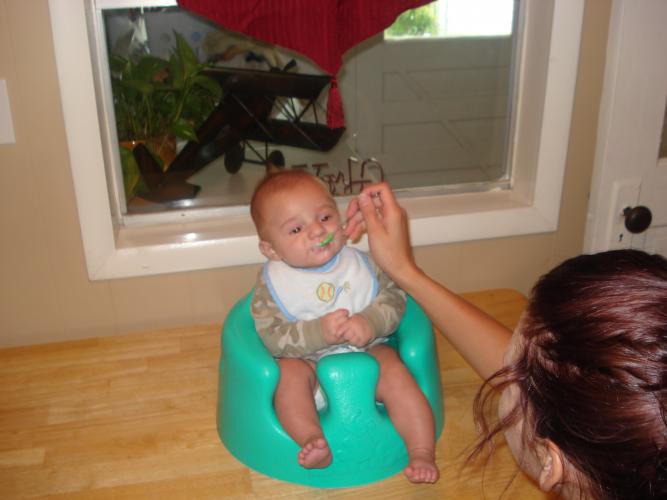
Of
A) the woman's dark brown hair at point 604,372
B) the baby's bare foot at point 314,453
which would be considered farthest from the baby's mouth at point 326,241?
the woman's dark brown hair at point 604,372

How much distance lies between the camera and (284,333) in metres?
0.99

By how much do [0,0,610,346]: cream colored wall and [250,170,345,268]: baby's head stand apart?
1.10 feet

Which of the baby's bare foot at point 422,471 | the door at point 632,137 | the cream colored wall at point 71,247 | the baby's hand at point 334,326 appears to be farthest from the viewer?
the door at point 632,137

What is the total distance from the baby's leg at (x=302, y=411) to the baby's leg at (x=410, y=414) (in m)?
0.11

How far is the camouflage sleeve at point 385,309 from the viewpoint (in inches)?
39.9

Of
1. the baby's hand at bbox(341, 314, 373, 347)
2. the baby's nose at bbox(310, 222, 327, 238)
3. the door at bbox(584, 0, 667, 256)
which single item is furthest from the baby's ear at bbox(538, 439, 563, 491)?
the door at bbox(584, 0, 667, 256)

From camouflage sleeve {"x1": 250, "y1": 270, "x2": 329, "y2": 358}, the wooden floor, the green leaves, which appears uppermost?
the green leaves

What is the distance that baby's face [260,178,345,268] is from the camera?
1019mm

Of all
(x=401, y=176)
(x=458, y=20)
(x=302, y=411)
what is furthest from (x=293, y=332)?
(x=458, y=20)

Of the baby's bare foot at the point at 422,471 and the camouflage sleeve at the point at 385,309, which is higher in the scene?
the camouflage sleeve at the point at 385,309

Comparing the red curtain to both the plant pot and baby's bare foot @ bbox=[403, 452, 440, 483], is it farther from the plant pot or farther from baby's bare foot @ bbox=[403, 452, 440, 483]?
baby's bare foot @ bbox=[403, 452, 440, 483]

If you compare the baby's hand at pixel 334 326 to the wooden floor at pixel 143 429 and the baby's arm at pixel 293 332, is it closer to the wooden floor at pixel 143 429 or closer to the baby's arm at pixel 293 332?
the baby's arm at pixel 293 332

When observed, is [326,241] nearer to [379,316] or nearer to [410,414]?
[379,316]

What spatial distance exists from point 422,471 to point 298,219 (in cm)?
41
